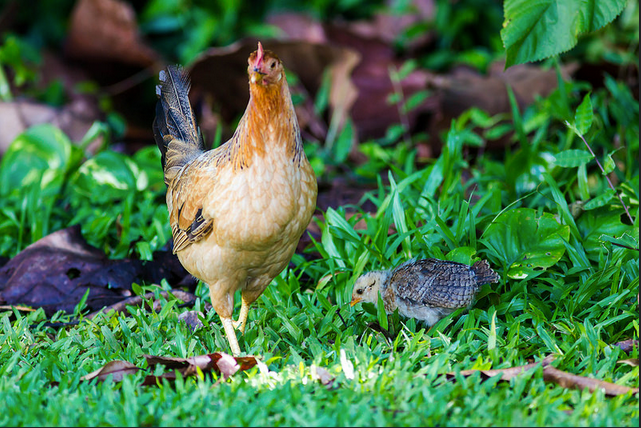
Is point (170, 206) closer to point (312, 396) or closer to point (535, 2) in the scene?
point (312, 396)

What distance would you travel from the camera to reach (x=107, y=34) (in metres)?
7.77

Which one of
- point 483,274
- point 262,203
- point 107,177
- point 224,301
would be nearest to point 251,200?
point 262,203

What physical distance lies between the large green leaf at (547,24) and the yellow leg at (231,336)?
6.08 ft

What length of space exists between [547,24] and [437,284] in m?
1.42

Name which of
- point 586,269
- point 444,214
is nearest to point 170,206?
point 444,214

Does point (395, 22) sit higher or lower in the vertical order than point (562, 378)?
higher

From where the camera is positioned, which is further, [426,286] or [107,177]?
[107,177]

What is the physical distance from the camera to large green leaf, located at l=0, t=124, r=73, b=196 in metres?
6.07

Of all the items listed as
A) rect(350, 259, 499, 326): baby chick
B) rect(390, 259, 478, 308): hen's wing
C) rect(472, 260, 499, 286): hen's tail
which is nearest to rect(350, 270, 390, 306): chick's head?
rect(350, 259, 499, 326): baby chick

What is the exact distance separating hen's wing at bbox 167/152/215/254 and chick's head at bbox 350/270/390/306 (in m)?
0.98

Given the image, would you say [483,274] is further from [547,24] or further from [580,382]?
[547,24]

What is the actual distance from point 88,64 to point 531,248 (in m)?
6.51

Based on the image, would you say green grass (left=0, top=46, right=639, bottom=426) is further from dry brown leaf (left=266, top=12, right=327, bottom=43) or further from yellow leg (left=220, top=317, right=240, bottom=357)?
dry brown leaf (left=266, top=12, right=327, bottom=43)

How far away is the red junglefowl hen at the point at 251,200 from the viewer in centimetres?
300
